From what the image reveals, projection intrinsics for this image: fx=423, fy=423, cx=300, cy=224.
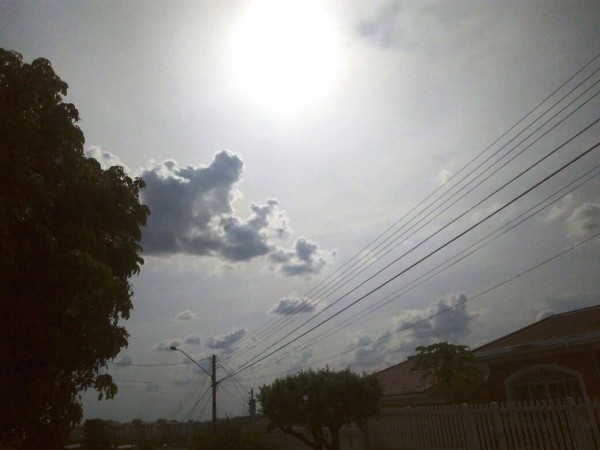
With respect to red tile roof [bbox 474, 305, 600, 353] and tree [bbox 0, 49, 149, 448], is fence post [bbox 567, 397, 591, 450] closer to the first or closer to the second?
red tile roof [bbox 474, 305, 600, 353]

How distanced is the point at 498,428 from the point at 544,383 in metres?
7.30

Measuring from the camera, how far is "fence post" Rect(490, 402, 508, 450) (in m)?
10.6

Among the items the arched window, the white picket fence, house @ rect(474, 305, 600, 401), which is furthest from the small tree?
the arched window

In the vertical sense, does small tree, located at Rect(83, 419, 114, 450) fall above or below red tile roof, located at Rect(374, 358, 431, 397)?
below

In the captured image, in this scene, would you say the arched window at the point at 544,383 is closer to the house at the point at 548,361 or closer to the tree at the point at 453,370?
the house at the point at 548,361

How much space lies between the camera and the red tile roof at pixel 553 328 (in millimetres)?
16453

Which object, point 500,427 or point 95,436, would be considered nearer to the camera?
point 500,427

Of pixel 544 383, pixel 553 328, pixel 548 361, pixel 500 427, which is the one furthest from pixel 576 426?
pixel 553 328

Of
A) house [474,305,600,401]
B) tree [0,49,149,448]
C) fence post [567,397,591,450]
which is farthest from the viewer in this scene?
house [474,305,600,401]

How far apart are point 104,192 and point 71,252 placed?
1.72m

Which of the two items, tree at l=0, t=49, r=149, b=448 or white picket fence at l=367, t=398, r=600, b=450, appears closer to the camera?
tree at l=0, t=49, r=149, b=448

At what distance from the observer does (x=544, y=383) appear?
16.5 metres

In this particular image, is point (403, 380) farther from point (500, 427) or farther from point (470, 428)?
point (500, 427)

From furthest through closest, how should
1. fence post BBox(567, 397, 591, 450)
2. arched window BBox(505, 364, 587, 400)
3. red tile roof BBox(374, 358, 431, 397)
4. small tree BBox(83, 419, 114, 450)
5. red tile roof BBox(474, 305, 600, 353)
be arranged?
small tree BBox(83, 419, 114, 450), red tile roof BBox(374, 358, 431, 397), red tile roof BBox(474, 305, 600, 353), arched window BBox(505, 364, 587, 400), fence post BBox(567, 397, 591, 450)
